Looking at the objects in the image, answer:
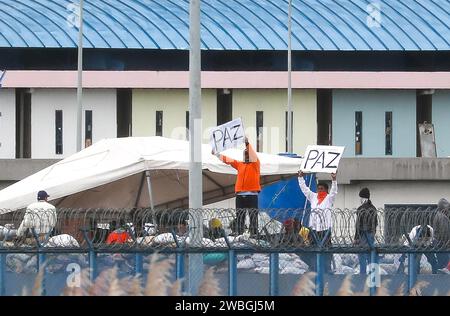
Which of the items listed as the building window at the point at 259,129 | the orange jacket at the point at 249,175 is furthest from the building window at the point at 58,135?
the orange jacket at the point at 249,175

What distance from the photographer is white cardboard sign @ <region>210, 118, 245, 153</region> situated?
24.1 meters

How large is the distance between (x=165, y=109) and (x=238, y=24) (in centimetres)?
607

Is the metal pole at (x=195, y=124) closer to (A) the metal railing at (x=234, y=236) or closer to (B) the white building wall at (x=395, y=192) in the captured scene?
(A) the metal railing at (x=234, y=236)

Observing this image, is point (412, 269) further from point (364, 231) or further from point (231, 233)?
point (231, 233)

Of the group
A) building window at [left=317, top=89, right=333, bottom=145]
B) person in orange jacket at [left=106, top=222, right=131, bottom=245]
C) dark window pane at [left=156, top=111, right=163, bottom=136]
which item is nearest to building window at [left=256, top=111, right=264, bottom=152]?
building window at [left=317, top=89, right=333, bottom=145]

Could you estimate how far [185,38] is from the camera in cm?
5575

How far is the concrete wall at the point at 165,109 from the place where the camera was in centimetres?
5200

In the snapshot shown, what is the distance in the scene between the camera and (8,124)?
51.8 m

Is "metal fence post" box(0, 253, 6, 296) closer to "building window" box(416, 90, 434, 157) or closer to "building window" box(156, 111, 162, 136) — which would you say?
"building window" box(156, 111, 162, 136)

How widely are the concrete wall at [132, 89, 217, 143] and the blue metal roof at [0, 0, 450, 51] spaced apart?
3001mm

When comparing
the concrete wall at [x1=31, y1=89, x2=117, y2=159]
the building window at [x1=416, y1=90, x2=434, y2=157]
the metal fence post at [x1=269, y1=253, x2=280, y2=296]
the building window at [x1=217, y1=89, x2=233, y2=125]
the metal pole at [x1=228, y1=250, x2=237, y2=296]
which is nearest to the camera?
the metal pole at [x1=228, y1=250, x2=237, y2=296]

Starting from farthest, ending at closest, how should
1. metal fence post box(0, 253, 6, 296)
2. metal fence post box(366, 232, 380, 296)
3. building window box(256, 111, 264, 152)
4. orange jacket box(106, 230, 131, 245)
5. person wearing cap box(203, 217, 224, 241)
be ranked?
building window box(256, 111, 264, 152), orange jacket box(106, 230, 131, 245), person wearing cap box(203, 217, 224, 241), metal fence post box(0, 253, 6, 296), metal fence post box(366, 232, 380, 296)
